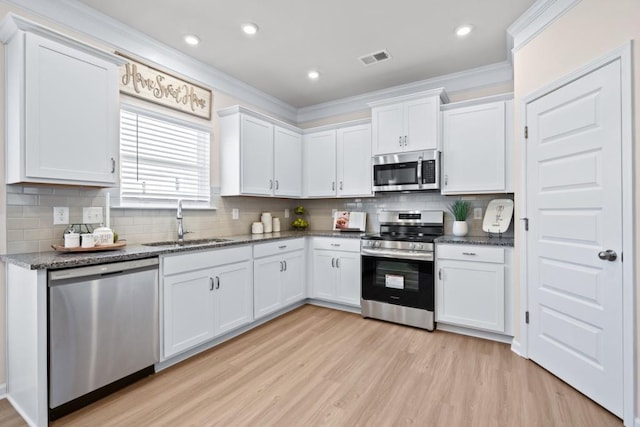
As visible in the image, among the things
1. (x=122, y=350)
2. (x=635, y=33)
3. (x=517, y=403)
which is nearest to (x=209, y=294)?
(x=122, y=350)

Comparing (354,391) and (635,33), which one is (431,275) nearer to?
(354,391)

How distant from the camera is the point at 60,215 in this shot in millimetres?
2277

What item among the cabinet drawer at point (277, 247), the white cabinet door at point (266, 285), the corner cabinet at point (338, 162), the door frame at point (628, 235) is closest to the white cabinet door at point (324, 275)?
the cabinet drawer at point (277, 247)

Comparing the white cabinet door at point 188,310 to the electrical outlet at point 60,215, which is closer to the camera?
the electrical outlet at point 60,215

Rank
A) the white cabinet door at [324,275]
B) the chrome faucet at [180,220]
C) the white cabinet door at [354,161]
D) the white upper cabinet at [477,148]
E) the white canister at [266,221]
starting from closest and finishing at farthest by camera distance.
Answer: the chrome faucet at [180,220] < the white upper cabinet at [477,148] < the white cabinet door at [324,275] < the white cabinet door at [354,161] < the white canister at [266,221]

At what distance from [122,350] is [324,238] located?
2388mm

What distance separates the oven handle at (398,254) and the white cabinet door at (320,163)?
3.47ft

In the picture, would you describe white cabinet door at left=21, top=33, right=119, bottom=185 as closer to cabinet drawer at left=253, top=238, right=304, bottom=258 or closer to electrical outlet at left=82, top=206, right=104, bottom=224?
electrical outlet at left=82, top=206, right=104, bottom=224

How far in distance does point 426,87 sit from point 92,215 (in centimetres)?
376

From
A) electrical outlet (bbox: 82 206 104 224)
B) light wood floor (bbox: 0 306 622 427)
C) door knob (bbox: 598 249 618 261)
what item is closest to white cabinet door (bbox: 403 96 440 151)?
door knob (bbox: 598 249 618 261)

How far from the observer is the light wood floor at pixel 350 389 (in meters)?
1.84

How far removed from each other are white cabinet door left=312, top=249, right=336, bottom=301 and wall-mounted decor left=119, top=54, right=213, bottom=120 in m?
2.13

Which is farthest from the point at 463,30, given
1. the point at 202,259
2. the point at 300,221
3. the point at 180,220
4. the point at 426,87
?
the point at 180,220

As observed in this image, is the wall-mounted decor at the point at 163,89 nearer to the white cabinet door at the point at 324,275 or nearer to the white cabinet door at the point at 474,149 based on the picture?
the white cabinet door at the point at 324,275
